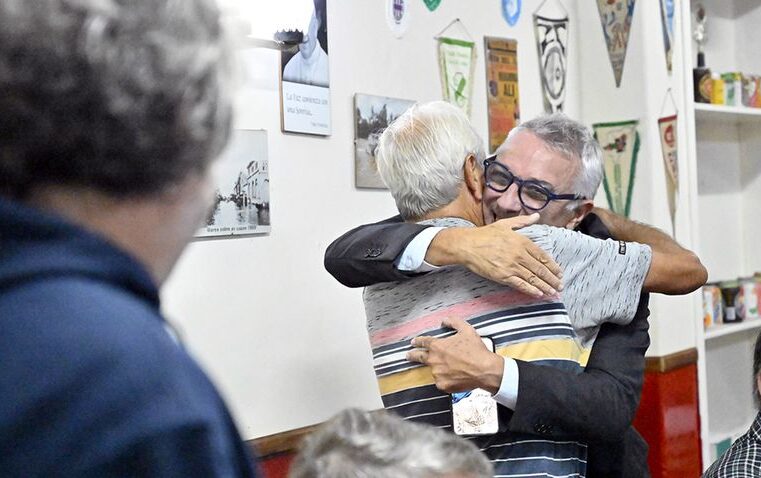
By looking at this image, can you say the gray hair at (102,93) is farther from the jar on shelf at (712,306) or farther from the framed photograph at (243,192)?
the jar on shelf at (712,306)

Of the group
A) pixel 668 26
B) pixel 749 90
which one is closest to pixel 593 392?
pixel 668 26

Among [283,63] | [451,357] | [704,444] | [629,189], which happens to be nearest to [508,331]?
[451,357]

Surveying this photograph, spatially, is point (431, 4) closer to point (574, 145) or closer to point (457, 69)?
point (457, 69)

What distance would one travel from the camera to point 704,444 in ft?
12.5

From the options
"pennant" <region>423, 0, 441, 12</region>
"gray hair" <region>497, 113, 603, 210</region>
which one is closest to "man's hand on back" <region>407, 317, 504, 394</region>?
"gray hair" <region>497, 113, 603, 210</region>

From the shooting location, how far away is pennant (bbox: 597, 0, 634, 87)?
11.7 ft

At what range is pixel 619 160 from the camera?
11.8ft

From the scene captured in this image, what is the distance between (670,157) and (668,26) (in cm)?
51

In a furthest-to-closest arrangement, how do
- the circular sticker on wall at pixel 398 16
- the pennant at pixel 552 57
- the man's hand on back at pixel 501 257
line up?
the pennant at pixel 552 57 < the circular sticker on wall at pixel 398 16 < the man's hand on back at pixel 501 257

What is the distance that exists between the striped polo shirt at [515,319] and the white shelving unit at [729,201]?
2857mm

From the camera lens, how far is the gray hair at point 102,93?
57cm

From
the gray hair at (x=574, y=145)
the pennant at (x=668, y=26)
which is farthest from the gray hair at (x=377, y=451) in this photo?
the pennant at (x=668, y=26)

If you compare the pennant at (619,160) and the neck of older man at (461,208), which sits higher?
the pennant at (619,160)

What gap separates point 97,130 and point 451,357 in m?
1.12
